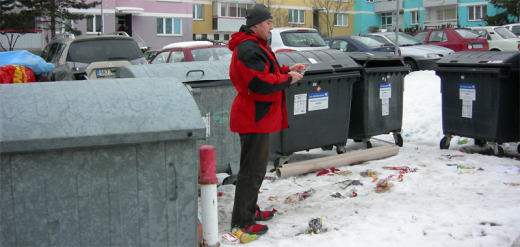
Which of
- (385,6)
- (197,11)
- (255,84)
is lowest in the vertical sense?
(255,84)

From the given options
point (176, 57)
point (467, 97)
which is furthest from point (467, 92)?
point (176, 57)

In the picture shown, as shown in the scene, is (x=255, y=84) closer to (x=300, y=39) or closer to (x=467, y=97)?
(x=467, y=97)

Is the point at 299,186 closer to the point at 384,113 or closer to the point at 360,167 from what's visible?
the point at 360,167

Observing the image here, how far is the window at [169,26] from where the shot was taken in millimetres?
40375

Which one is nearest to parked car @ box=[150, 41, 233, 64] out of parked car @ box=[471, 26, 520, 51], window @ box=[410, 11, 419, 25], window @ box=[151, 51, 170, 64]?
window @ box=[151, 51, 170, 64]

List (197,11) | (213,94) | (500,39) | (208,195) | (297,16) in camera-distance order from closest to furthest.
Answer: (208,195) < (213,94) < (500,39) < (197,11) < (297,16)

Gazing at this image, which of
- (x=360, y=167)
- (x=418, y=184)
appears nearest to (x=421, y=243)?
(x=418, y=184)

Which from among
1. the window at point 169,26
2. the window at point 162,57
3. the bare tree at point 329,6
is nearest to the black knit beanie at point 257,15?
the window at point 162,57

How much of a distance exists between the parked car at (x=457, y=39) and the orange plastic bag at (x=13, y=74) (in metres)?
16.0

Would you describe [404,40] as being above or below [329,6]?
below

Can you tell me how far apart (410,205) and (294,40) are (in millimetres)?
10349

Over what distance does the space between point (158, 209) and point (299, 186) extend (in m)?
2.59

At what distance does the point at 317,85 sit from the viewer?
245 inches

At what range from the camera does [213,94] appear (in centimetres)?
514
